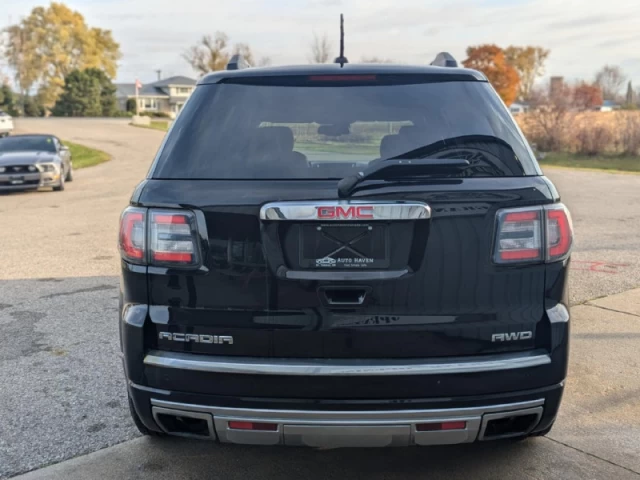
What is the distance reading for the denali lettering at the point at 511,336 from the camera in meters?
2.52

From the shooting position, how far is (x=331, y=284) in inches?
98.2

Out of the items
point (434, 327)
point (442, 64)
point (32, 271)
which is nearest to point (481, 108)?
point (442, 64)

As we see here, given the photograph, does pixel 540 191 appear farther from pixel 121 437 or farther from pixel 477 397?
pixel 121 437

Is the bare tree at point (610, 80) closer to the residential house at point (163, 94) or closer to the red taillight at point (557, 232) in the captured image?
the residential house at point (163, 94)

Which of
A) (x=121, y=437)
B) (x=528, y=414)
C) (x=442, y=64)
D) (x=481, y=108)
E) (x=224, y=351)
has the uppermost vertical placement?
(x=442, y=64)

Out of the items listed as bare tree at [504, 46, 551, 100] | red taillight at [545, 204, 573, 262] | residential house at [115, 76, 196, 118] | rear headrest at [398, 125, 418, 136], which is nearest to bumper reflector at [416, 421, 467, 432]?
red taillight at [545, 204, 573, 262]

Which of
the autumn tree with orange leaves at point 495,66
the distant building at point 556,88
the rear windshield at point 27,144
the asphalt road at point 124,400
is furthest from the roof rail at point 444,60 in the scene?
the autumn tree with orange leaves at point 495,66

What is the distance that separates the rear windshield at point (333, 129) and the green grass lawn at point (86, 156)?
885 inches

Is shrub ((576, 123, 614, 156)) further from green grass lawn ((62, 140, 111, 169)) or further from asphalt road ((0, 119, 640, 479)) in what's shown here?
asphalt road ((0, 119, 640, 479))

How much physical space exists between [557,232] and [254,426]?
1419 mm

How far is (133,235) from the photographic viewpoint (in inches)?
104

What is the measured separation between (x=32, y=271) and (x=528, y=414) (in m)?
6.41

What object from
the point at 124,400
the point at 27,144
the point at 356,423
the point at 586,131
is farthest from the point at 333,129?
the point at 586,131

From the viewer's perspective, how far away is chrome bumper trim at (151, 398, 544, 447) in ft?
8.18
